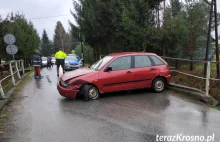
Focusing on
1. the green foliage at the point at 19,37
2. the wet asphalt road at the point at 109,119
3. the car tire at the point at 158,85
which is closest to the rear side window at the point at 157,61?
the car tire at the point at 158,85

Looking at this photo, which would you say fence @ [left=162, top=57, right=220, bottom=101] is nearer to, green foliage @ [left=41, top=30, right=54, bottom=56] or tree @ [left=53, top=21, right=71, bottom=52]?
tree @ [left=53, top=21, right=71, bottom=52]

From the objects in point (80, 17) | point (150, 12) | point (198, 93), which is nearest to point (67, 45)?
point (80, 17)

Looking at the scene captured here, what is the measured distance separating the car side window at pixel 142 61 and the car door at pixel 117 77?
Result: 1.13 ft

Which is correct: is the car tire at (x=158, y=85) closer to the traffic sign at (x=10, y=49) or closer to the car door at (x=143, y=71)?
the car door at (x=143, y=71)

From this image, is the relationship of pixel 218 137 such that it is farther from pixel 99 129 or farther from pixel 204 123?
pixel 99 129

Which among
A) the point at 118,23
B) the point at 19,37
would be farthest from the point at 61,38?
the point at 118,23

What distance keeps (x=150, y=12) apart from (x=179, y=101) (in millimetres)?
7152

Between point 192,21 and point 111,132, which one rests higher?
point 192,21

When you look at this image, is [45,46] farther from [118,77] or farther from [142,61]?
[118,77]

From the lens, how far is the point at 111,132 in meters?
5.31

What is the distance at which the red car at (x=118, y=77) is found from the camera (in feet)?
27.6

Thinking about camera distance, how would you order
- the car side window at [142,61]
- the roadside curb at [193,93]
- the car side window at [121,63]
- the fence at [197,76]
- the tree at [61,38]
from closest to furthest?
the roadside curb at [193,93], the fence at [197,76], the car side window at [121,63], the car side window at [142,61], the tree at [61,38]

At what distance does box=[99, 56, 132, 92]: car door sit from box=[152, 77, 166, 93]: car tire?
1.06 m

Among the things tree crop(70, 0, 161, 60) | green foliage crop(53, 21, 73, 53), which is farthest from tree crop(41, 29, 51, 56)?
tree crop(70, 0, 161, 60)
